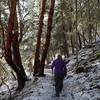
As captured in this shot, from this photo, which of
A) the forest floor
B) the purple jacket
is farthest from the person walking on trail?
the forest floor

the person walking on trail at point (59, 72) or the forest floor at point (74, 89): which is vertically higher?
the person walking on trail at point (59, 72)

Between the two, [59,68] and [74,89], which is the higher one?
[59,68]

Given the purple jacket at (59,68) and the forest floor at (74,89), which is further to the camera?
the purple jacket at (59,68)

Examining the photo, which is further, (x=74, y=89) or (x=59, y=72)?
(x=74, y=89)

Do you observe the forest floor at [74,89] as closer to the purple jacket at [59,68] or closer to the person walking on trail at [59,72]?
the person walking on trail at [59,72]

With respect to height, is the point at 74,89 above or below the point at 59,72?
below

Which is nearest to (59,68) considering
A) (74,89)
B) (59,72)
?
(59,72)

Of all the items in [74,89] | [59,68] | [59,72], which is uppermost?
[59,68]

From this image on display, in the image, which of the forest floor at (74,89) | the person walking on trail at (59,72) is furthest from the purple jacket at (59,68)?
the forest floor at (74,89)

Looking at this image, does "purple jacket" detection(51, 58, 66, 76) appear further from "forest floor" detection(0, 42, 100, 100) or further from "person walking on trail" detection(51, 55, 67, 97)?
"forest floor" detection(0, 42, 100, 100)

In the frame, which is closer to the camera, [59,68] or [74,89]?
[59,68]

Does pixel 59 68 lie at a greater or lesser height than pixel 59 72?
greater

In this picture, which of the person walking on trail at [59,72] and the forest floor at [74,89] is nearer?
the forest floor at [74,89]

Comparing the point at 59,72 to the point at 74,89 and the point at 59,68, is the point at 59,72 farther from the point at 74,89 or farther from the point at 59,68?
the point at 74,89
